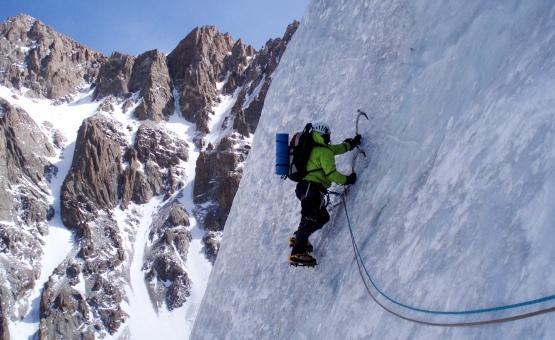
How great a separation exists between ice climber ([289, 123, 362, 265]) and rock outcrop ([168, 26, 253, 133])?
130 meters

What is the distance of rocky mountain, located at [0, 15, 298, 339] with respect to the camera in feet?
310

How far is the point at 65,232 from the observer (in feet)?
347

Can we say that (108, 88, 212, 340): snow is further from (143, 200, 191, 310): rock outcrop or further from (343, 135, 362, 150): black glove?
(343, 135, 362, 150): black glove

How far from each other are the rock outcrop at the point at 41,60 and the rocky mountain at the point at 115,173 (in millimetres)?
350

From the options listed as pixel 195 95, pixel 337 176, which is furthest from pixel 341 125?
pixel 195 95

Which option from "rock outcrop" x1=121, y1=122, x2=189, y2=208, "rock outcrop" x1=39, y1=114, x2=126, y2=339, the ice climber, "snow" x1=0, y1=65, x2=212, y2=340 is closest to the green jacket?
the ice climber

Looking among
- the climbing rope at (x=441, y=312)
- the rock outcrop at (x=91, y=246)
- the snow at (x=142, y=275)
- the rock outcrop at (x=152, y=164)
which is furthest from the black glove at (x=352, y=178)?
the rock outcrop at (x=152, y=164)

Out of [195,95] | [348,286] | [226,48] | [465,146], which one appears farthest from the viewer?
[226,48]

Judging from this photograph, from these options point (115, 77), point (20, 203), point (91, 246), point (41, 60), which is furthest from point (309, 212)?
point (41, 60)

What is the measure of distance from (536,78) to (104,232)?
109 meters

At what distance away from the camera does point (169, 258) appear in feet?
343

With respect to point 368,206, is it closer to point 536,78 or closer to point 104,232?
point 536,78

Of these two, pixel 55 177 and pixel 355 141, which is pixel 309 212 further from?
pixel 55 177

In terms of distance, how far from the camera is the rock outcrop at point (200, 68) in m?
139
